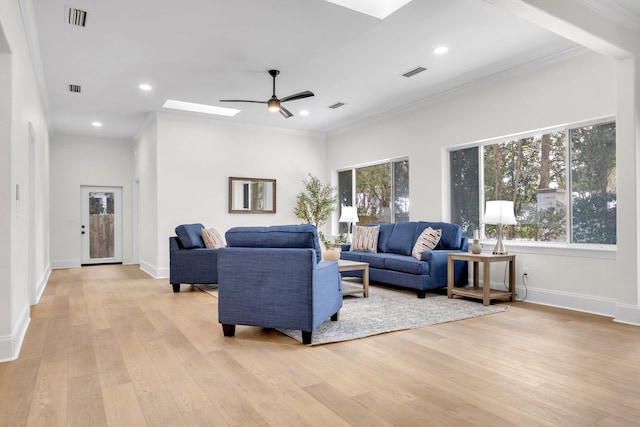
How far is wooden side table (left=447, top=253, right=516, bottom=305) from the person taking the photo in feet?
15.2

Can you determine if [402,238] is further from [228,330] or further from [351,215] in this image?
[228,330]

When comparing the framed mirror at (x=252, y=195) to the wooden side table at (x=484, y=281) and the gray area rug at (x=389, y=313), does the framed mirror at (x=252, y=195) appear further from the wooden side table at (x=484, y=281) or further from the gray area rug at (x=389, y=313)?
the wooden side table at (x=484, y=281)

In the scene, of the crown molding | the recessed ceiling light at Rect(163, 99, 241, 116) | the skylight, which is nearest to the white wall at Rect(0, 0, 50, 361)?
the skylight

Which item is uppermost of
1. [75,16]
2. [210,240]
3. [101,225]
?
[75,16]

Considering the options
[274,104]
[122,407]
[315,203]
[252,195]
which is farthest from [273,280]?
[315,203]

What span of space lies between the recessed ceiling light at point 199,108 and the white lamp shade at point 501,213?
442 centimetres

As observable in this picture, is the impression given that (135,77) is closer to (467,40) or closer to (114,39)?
(114,39)

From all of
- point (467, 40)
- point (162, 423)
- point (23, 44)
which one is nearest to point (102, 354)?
point (162, 423)

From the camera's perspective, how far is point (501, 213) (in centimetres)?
477

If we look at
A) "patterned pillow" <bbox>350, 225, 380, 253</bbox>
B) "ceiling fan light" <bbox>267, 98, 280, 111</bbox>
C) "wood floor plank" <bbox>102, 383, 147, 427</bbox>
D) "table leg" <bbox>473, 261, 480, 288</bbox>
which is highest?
"ceiling fan light" <bbox>267, 98, 280, 111</bbox>

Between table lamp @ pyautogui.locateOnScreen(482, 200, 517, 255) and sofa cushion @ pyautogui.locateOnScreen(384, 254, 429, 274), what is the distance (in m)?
0.86

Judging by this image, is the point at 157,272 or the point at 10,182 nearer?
the point at 10,182

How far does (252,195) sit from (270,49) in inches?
150

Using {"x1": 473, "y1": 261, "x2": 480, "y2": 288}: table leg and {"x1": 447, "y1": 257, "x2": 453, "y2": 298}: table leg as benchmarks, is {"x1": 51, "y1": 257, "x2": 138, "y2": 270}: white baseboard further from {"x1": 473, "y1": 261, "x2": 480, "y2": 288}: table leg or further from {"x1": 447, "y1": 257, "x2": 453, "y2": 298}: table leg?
{"x1": 473, "y1": 261, "x2": 480, "y2": 288}: table leg
